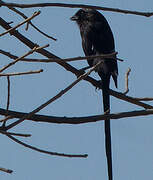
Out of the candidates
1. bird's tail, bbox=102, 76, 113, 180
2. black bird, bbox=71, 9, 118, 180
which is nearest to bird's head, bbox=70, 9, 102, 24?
black bird, bbox=71, 9, 118, 180

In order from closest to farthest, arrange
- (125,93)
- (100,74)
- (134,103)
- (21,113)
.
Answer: (21,113), (134,103), (125,93), (100,74)

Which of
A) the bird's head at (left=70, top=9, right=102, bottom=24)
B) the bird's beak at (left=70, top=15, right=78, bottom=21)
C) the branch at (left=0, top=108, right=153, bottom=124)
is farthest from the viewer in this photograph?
the bird's beak at (left=70, top=15, right=78, bottom=21)

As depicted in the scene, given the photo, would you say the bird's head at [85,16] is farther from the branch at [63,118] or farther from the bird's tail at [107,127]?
the branch at [63,118]

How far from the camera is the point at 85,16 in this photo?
613 cm

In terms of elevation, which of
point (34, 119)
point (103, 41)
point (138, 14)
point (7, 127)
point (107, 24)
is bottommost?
point (7, 127)

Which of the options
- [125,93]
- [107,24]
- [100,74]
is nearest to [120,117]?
[125,93]

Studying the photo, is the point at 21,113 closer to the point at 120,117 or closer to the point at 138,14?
the point at 120,117

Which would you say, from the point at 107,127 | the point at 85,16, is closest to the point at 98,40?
the point at 85,16

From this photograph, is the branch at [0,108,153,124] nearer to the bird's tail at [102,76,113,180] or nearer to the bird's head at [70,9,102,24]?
the bird's tail at [102,76,113,180]

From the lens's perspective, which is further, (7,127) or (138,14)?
(7,127)

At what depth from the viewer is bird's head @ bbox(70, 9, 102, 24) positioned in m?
6.05

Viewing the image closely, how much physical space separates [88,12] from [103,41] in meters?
0.67

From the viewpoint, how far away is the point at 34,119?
2502 millimetres

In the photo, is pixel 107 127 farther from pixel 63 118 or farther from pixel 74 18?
pixel 74 18
